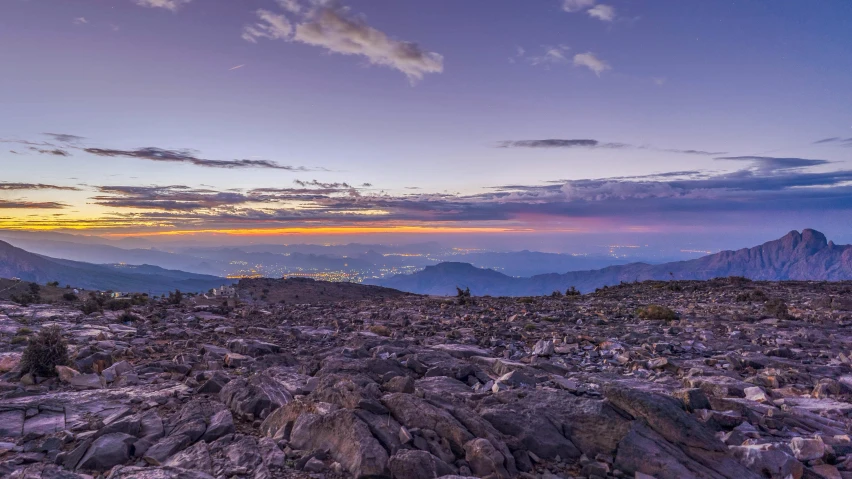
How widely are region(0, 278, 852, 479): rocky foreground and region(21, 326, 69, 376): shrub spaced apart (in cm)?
26

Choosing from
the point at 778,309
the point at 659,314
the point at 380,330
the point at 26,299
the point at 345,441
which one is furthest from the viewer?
the point at 26,299

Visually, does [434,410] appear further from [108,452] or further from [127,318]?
[127,318]

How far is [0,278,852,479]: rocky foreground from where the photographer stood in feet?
20.1

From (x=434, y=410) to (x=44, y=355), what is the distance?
9867 mm

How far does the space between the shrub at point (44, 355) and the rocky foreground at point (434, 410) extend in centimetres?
26

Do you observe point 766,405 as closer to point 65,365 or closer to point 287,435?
point 287,435

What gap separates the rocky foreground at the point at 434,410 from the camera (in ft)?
20.1

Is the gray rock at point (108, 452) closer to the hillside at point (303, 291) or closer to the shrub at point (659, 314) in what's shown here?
the shrub at point (659, 314)

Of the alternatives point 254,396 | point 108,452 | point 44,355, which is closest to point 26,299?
point 44,355

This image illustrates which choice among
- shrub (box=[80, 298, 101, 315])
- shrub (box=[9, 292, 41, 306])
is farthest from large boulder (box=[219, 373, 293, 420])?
shrub (box=[9, 292, 41, 306])

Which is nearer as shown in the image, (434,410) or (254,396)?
(434,410)

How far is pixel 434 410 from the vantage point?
719 cm

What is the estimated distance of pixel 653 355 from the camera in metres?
13.2

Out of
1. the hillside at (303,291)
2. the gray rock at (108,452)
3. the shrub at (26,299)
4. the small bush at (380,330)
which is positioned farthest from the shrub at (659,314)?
the shrub at (26,299)
